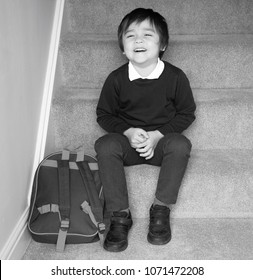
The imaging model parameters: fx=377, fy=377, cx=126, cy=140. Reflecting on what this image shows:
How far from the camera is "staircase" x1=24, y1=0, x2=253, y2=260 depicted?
1378 millimetres

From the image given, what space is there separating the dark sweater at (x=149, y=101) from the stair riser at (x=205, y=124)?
107 millimetres

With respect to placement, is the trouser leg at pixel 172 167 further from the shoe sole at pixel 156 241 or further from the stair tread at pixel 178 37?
the stair tread at pixel 178 37

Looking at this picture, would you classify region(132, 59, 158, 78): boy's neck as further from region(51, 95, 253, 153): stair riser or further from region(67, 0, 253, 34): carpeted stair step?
region(67, 0, 253, 34): carpeted stair step

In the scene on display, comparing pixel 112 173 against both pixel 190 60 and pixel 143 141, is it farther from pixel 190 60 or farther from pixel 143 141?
pixel 190 60

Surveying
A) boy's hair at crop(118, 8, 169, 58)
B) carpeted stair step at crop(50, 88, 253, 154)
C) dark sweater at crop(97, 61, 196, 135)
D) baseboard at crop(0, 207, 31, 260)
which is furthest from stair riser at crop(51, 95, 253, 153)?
baseboard at crop(0, 207, 31, 260)

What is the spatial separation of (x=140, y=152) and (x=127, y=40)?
0.45m

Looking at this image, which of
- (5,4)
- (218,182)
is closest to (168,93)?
(218,182)

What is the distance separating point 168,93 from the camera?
5.13 ft

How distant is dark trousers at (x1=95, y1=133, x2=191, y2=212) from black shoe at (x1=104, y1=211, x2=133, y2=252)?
0.03 meters

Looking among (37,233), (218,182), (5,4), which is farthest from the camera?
(218,182)

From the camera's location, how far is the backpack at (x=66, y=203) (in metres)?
1.35

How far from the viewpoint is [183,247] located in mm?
1345

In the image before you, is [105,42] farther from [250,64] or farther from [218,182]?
[218,182]

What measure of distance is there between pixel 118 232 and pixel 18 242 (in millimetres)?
349
